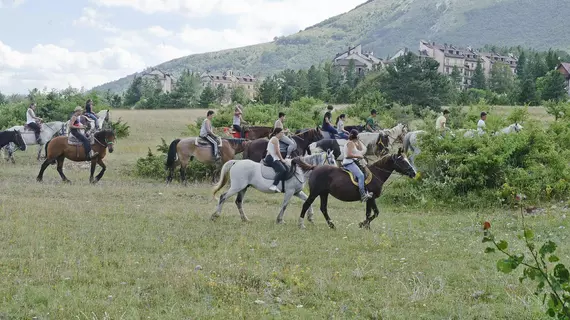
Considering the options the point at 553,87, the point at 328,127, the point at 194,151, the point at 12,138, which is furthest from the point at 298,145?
the point at 553,87

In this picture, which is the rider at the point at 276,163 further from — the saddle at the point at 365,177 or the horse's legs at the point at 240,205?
the saddle at the point at 365,177

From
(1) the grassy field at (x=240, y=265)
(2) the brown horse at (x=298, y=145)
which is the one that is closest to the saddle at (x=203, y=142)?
(2) the brown horse at (x=298, y=145)

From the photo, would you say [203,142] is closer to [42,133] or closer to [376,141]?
[376,141]

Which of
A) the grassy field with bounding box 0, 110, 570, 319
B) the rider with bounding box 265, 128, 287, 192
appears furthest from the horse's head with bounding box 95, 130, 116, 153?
the rider with bounding box 265, 128, 287, 192

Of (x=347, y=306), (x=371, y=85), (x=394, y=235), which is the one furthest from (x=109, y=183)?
(x=371, y=85)

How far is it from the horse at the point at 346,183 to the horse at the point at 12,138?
18.1 metres

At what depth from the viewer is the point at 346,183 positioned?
12781mm

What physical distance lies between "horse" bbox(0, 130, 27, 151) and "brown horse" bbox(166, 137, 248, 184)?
9.09 m

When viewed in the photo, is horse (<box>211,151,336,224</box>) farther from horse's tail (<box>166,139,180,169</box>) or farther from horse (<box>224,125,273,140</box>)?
horse (<box>224,125,273,140</box>)

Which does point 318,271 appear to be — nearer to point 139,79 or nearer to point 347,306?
point 347,306

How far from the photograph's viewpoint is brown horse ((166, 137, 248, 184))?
67.8 ft

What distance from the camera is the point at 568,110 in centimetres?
2238

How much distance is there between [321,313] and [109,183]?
1472 cm

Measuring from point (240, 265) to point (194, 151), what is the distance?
487 inches
